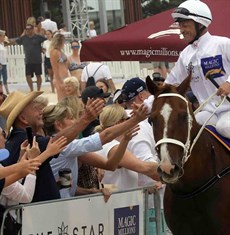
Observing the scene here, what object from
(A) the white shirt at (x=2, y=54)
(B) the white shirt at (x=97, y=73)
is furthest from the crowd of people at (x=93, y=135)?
(A) the white shirt at (x=2, y=54)

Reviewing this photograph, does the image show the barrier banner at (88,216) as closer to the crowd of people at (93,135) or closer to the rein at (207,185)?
the crowd of people at (93,135)

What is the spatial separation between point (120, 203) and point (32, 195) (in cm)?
148

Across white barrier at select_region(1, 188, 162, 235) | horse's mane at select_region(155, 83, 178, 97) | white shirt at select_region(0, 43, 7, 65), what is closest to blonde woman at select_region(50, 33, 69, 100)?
white shirt at select_region(0, 43, 7, 65)

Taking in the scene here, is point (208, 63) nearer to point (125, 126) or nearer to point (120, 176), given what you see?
point (125, 126)

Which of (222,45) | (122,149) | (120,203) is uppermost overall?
(222,45)

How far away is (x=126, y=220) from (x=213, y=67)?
1696 mm

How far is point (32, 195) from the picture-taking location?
7352mm

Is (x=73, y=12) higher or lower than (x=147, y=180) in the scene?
higher

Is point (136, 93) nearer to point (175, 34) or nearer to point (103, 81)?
point (175, 34)

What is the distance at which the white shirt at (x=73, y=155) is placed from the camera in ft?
26.8

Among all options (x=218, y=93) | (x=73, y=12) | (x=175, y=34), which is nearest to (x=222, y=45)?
(x=218, y=93)

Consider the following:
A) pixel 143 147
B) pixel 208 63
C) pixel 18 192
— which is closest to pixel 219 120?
pixel 208 63

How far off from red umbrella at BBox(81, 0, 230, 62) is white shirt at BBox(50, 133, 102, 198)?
12.1ft

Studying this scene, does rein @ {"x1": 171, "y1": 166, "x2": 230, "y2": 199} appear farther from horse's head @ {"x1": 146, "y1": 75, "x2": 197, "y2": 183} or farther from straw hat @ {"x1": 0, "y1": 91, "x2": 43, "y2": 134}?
straw hat @ {"x1": 0, "y1": 91, "x2": 43, "y2": 134}
